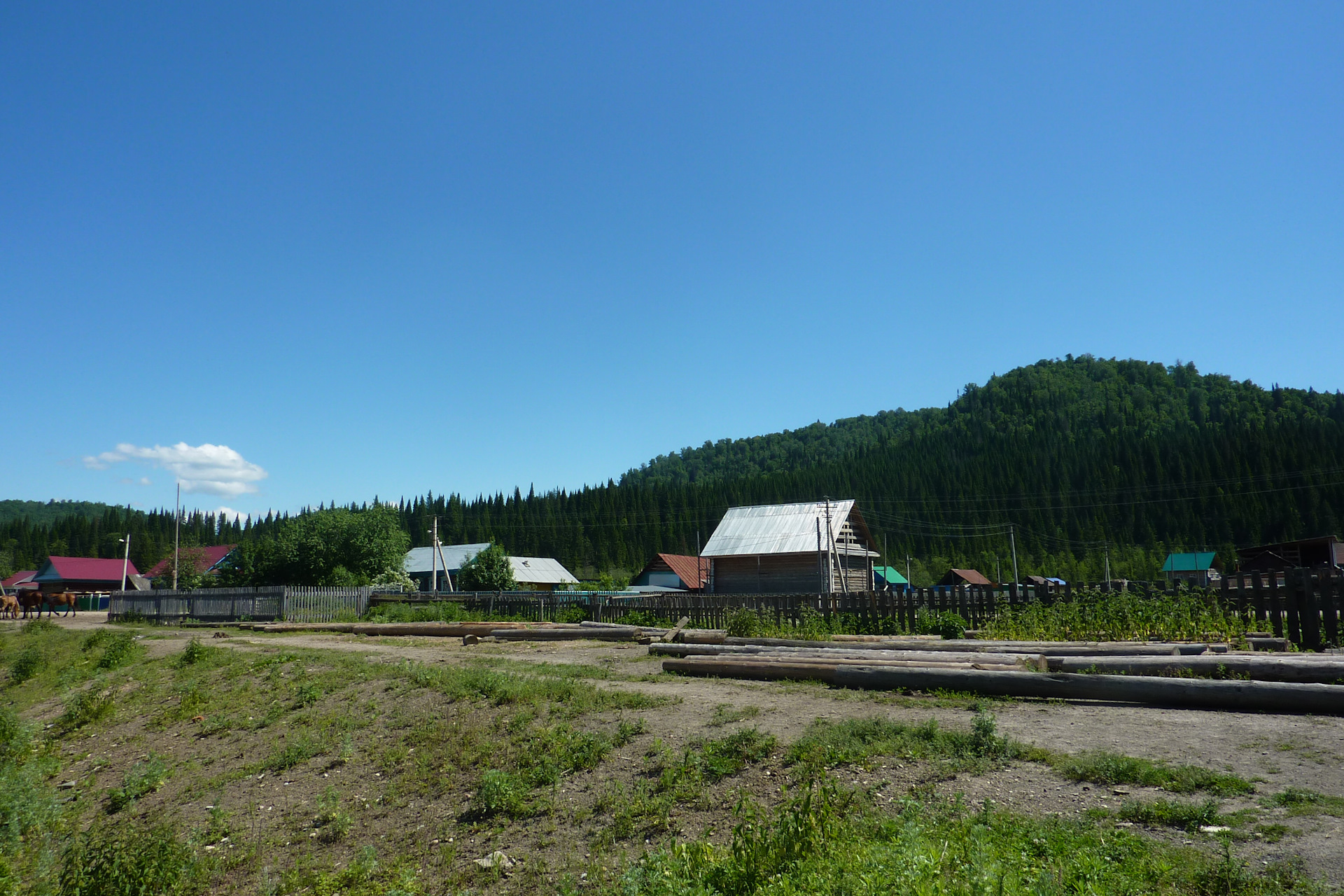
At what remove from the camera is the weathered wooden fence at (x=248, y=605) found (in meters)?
32.4

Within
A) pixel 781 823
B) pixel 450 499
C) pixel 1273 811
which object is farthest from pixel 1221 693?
pixel 450 499

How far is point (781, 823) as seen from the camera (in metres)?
5.41

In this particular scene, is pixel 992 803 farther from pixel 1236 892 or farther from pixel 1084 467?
pixel 1084 467

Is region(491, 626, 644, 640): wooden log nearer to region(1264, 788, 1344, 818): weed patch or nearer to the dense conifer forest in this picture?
region(1264, 788, 1344, 818): weed patch

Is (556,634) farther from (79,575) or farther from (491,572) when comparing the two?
(79,575)

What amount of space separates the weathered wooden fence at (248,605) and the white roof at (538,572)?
1554 inches

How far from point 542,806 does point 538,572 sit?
77033mm

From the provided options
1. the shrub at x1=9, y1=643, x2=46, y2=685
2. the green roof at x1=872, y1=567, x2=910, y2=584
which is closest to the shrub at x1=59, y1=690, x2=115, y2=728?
the shrub at x1=9, y1=643, x2=46, y2=685

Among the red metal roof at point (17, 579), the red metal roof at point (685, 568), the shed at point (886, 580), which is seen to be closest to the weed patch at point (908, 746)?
the shed at point (886, 580)

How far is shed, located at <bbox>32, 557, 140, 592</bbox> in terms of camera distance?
8262 cm

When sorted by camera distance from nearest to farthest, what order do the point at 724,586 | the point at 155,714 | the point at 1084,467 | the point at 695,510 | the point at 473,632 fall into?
the point at 155,714, the point at 473,632, the point at 724,586, the point at 1084,467, the point at 695,510

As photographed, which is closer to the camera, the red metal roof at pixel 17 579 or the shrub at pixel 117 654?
the shrub at pixel 117 654

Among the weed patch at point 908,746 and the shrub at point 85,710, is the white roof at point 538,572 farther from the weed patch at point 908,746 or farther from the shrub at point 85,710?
the weed patch at point 908,746

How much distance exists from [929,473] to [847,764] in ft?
401
